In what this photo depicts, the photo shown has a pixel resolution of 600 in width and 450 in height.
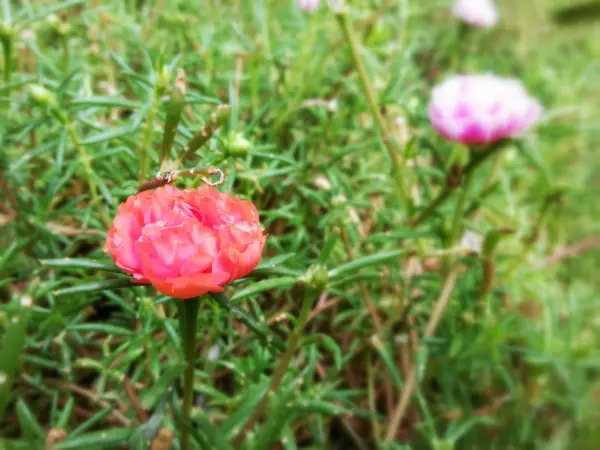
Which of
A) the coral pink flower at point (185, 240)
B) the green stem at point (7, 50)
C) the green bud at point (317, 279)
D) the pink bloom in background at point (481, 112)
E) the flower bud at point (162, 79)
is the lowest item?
the green bud at point (317, 279)

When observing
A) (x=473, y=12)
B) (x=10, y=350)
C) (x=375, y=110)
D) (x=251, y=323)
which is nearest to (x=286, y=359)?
(x=251, y=323)

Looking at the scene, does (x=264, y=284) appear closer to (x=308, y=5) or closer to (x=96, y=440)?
(x=96, y=440)

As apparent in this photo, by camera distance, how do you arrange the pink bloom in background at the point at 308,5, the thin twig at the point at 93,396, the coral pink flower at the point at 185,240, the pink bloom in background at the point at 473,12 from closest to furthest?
the coral pink flower at the point at 185,240 < the thin twig at the point at 93,396 < the pink bloom in background at the point at 308,5 < the pink bloom in background at the point at 473,12

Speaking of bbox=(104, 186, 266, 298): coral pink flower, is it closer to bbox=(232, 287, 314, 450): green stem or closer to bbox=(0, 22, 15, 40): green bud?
bbox=(232, 287, 314, 450): green stem

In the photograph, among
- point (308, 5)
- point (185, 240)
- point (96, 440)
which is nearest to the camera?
point (185, 240)

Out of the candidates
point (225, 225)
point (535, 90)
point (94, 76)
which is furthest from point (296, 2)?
point (225, 225)

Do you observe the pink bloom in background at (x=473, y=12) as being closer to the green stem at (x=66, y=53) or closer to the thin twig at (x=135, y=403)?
the green stem at (x=66, y=53)

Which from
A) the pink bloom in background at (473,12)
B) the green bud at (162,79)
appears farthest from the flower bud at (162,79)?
the pink bloom in background at (473,12)
